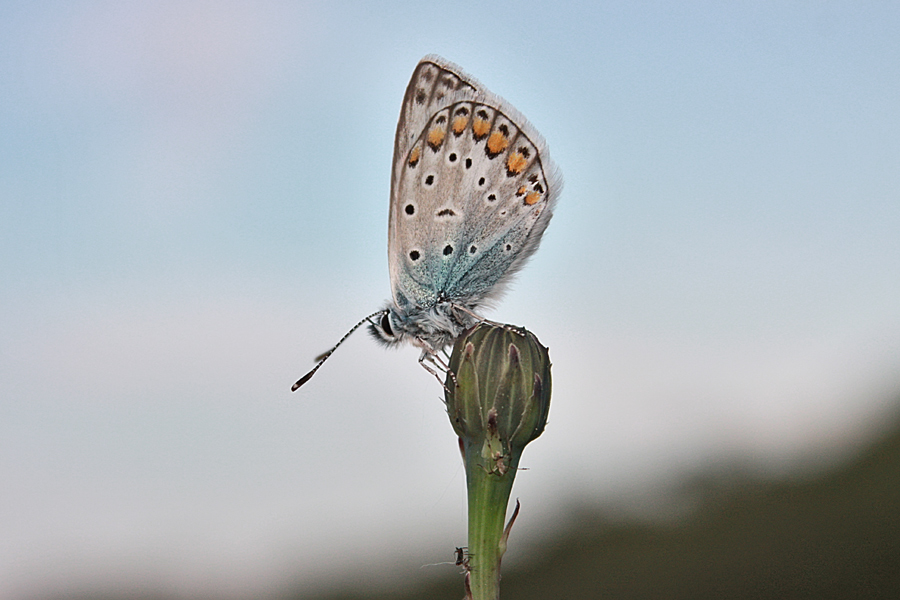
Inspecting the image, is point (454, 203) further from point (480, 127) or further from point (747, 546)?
point (747, 546)

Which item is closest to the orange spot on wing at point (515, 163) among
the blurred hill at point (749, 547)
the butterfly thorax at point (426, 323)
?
the butterfly thorax at point (426, 323)

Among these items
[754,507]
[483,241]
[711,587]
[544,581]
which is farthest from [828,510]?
[483,241]

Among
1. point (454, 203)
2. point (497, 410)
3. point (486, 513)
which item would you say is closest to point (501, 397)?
point (497, 410)

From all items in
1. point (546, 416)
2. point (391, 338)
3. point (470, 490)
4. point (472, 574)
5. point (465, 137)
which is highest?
point (465, 137)

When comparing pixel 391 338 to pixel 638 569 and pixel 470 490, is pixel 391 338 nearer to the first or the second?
pixel 470 490

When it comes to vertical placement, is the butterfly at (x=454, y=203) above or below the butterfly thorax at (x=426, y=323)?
above

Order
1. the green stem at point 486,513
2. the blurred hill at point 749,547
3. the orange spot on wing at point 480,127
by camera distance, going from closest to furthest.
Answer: the green stem at point 486,513, the orange spot on wing at point 480,127, the blurred hill at point 749,547

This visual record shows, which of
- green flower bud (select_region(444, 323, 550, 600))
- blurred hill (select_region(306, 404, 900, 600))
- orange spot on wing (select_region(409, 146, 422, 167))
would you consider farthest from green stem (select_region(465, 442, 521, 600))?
blurred hill (select_region(306, 404, 900, 600))

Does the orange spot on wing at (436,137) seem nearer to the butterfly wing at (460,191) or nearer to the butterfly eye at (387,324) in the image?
the butterfly wing at (460,191)
